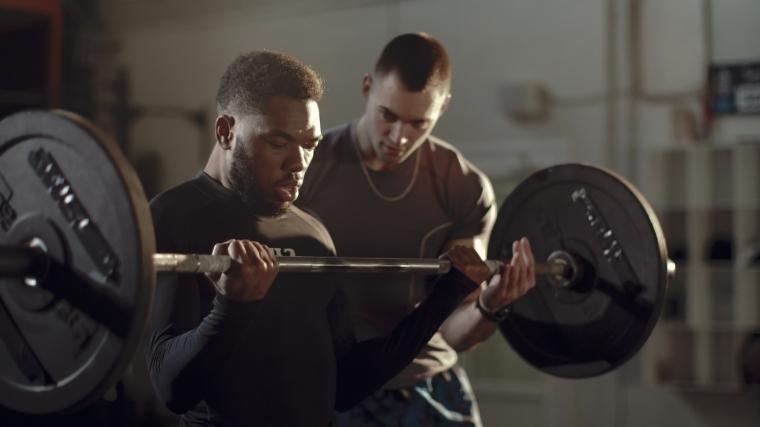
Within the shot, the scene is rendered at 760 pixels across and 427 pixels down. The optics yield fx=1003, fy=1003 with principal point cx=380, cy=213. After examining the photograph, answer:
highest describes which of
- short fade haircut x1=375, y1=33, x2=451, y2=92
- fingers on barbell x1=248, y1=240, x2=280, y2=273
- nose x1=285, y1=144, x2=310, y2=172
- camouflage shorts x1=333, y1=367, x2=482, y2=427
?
short fade haircut x1=375, y1=33, x2=451, y2=92

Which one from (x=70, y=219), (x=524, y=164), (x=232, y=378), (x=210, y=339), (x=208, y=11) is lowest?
(x=524, y=164)

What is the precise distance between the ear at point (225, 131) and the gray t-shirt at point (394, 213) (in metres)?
0.20

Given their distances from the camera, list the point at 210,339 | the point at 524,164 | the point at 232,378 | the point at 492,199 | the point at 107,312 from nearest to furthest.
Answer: the point at 107,312 → the point at 210,339 → the point at 232,378 → the point at 492,199 → the point at 524,164

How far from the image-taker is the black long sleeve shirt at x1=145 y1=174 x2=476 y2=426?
4.25ft

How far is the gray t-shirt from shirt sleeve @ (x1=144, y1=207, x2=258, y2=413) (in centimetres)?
31

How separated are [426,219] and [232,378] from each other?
55 centimetres

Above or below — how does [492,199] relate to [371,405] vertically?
above

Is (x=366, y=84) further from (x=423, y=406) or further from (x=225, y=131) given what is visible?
(x=423, y=406)

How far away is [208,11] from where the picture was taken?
223cm

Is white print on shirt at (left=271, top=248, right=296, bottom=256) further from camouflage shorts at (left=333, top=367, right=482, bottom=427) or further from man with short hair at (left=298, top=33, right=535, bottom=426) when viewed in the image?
camouflage shorts at (left=333, top=367, right=482, bottom=427)

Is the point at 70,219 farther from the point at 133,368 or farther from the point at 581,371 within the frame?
the point at 581,371

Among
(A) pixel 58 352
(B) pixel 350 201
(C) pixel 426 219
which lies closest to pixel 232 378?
(A) pixel 58 352

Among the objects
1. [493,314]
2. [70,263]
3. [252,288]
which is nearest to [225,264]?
[252,288]

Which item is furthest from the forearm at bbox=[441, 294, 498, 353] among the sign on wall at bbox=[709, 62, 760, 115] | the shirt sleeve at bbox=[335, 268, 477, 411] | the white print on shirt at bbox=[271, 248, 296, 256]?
the sign on wall at bbox=[709, 62, 760, 115]
